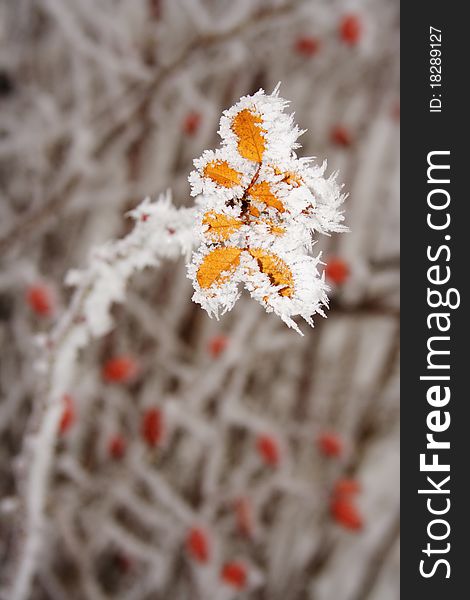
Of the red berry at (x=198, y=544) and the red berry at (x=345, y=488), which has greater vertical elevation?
the red berry at (x=345, y=488)

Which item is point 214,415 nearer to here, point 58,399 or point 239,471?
point 239,471

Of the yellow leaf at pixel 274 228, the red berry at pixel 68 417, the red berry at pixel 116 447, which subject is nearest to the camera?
the yellow leaf at pixel 274 228

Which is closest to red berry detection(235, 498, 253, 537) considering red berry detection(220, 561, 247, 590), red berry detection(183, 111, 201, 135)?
red berry detection(220, 561, 247, 590)

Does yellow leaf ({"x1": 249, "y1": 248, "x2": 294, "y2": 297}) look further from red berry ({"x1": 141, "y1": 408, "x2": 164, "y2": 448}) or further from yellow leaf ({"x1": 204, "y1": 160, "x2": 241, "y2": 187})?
red berry ({"x1": 141, "y1": 408, "x2": 164, "y2": 448})

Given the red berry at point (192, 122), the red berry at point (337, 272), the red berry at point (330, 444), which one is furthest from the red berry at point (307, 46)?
→ the red berry at point (330, 444)

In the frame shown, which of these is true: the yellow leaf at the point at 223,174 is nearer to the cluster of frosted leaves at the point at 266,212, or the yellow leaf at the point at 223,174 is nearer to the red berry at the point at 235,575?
the cluster of frosted leaves at the point at 266,212

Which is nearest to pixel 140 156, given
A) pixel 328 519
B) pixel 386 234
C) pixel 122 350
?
pixel 122 350

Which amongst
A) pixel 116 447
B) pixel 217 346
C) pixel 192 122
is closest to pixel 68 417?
pixel 116 447
